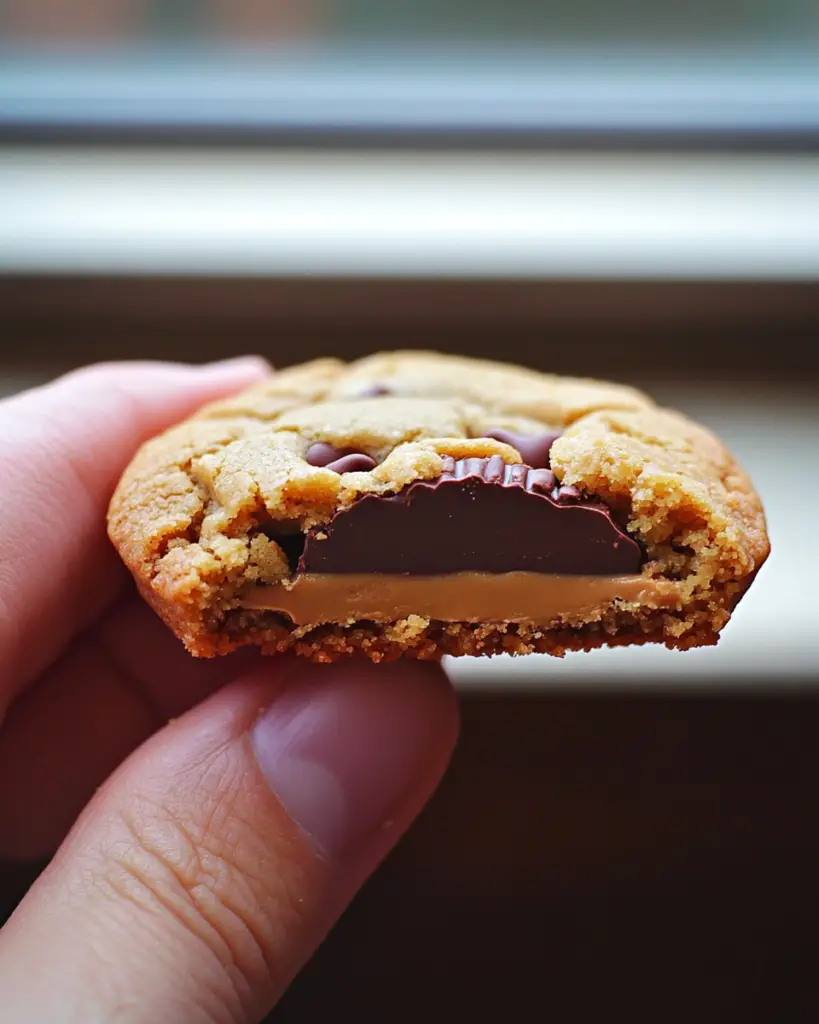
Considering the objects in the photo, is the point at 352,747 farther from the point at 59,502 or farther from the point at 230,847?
the point at 59,502

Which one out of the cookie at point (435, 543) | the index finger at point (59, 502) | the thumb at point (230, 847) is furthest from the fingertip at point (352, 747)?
the index finger at point (59, 502)

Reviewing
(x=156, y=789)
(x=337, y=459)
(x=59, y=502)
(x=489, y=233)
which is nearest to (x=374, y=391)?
(x=337, y=459)

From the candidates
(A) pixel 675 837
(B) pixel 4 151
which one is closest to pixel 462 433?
(A) pixel 675 837

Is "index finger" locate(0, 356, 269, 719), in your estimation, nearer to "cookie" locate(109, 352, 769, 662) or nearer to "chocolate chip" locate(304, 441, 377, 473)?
"cookie" locate(109, 352, 769, 662)

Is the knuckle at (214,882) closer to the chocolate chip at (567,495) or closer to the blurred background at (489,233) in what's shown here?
the chocolate chip at (567,495)

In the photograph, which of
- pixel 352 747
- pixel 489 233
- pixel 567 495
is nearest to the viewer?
pixel 567 495

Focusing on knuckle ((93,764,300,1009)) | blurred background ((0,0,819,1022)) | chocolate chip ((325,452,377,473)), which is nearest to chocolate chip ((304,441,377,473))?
chocolate chip ((325,452,377,473))
